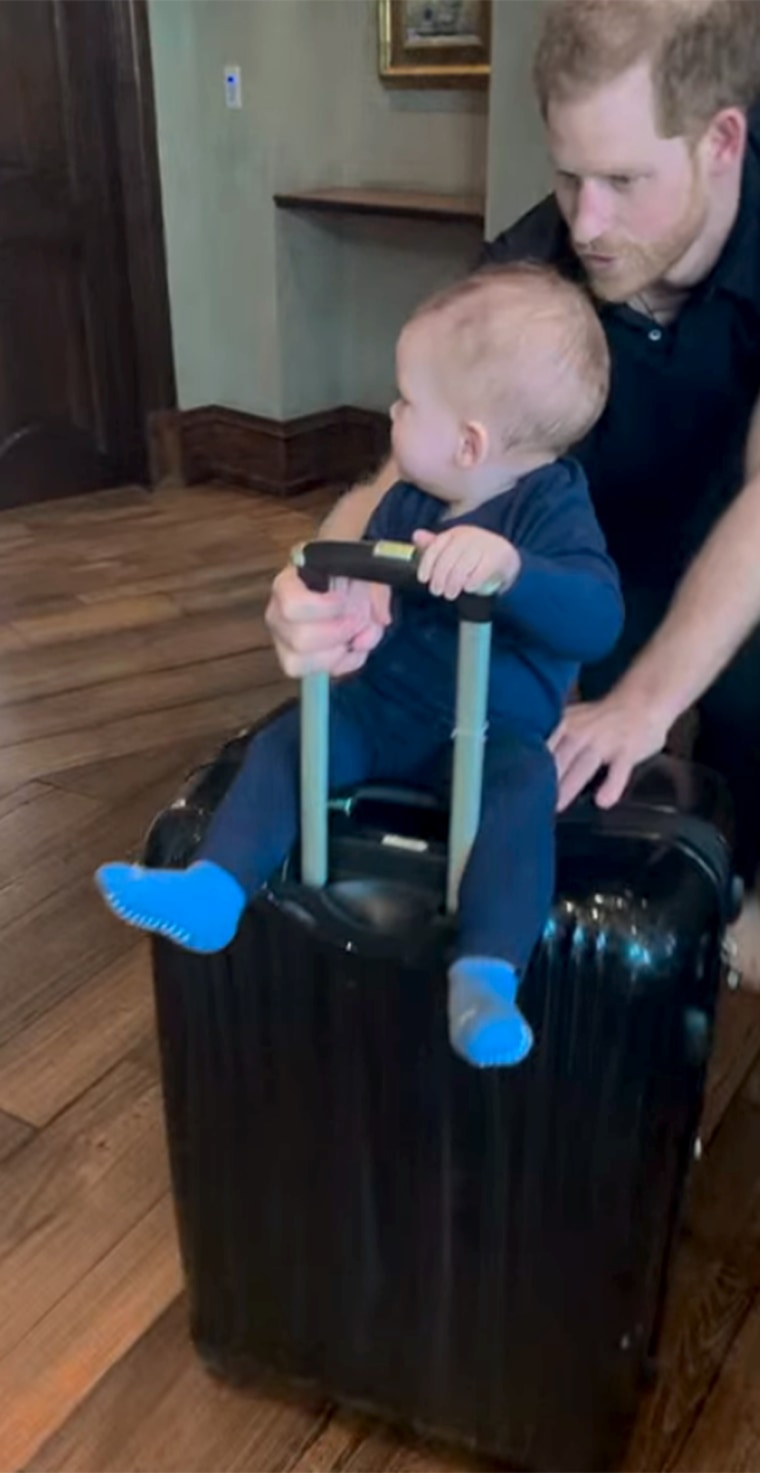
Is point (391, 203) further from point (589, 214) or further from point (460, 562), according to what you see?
point (460, 562)

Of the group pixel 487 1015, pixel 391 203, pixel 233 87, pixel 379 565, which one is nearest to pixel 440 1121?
pixel 487 1015

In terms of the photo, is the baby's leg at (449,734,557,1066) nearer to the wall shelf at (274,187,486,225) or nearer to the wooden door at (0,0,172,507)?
the wall shelf at (274,187,486,225)

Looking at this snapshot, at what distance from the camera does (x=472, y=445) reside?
3.05 ft

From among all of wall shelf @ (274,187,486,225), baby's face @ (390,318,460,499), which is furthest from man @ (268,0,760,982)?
wall shelf @ (274,187,486,225)

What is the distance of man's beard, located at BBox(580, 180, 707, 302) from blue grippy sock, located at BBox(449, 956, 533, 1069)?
2.37 feet

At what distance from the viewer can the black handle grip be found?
0.78 m

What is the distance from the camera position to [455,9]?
3.26m

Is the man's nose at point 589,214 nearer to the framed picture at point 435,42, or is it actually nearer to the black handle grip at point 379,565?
the black handle grip at point 379,565

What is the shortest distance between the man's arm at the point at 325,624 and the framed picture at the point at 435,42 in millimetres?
2748

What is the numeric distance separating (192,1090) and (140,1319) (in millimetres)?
355

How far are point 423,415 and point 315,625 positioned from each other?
18 centimetres

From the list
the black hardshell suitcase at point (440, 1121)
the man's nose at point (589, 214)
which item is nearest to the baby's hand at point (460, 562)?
the black hardshell suitcase at point (440, 1121)

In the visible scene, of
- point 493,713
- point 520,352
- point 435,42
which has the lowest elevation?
point 493,713

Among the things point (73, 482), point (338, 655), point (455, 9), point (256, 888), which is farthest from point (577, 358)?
point (73, 482)
